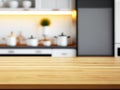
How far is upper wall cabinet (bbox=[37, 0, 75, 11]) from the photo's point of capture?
386 centimetres

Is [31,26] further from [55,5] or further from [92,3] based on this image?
[92,3]

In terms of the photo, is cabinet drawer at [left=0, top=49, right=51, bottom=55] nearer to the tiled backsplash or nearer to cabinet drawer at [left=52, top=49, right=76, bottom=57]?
cabinet drawer at [left=52, top=49, right=76, bottom=57]

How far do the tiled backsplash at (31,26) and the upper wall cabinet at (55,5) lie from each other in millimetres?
381

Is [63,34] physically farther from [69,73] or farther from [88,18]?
[69,73]

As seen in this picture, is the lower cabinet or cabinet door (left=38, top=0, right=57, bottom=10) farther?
cabinet door (left=38, top=0, right=57, bottom=10)

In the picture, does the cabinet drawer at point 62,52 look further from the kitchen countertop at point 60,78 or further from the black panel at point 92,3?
the kitchen countertop at point 60,78

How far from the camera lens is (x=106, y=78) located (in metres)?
1.17

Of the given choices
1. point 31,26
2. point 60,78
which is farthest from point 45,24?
point 60,78

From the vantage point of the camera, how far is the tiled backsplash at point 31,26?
13.9 feet

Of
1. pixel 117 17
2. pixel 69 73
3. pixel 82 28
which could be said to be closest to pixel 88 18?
pixel 82 28

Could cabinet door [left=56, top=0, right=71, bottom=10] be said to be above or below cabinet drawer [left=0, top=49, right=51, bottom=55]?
above

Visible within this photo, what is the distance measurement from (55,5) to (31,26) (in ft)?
2.23

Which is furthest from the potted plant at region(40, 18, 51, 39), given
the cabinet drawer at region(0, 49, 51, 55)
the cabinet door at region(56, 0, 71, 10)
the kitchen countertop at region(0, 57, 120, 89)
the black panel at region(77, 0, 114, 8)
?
the kitchen countertop at region(0, 57, 120, 89)

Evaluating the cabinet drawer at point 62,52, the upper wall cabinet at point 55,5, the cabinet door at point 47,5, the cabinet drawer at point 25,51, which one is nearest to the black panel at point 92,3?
the upper wall cabinet at point 55,5
